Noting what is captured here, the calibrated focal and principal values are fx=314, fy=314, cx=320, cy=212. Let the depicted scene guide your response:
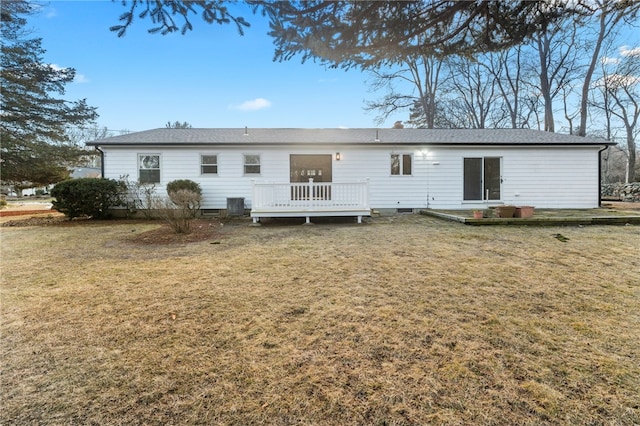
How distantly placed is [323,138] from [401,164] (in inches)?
130

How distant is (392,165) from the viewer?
1236cm

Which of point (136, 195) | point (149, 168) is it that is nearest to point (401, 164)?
point (149, 168)

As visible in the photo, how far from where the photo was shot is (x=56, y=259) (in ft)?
17.7

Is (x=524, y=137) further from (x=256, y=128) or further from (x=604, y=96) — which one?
(x=604, y=96)

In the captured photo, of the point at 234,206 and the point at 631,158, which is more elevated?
the point at 631,158

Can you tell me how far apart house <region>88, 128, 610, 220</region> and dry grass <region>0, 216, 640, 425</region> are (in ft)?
23.3

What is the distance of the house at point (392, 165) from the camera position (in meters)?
11.9

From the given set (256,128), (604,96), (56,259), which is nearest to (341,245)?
(56,259)

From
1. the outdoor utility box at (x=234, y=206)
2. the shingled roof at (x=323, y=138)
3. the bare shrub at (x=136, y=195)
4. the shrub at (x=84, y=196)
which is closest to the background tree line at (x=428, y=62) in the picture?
the shingled roof at (x=323, y=138)

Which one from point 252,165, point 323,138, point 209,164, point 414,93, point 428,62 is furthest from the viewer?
point 414,93

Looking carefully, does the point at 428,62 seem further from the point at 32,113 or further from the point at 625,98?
the point at 32,113

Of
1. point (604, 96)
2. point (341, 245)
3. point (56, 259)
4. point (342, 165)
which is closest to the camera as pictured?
point (56, 259)

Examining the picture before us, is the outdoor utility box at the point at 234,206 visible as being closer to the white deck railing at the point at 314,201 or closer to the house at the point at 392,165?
the house at the point at 392,165

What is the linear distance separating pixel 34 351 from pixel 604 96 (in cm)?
3204
